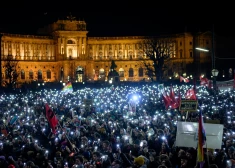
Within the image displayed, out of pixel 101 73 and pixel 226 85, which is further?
pixel 101 73

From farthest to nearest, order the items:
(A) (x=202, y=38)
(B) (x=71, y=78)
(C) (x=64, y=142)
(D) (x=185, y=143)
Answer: (A) (x=202, y=38)
(B) (x=71, y=78)
(C) (x=64, y=142)
(D) (x=185, y=143)

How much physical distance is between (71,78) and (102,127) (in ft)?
266

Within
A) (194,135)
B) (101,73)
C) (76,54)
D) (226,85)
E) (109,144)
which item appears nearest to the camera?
(194,135)

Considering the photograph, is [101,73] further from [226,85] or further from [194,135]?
[194,135]

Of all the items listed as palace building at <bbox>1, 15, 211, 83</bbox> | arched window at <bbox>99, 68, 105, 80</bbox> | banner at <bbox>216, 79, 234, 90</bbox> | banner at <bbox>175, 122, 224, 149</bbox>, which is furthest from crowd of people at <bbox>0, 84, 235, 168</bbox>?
arched window at <bbox>99, 68, 105, 80</bbox>

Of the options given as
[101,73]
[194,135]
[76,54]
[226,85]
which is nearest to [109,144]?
[194,135]

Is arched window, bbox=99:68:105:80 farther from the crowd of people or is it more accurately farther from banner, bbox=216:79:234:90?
the crowd of people

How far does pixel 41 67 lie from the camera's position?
108m

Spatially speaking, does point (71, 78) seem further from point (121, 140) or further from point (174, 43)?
point (121, 140)

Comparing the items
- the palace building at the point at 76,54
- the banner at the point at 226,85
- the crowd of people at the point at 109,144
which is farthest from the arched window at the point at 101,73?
the crowd of people at the point at 109,144

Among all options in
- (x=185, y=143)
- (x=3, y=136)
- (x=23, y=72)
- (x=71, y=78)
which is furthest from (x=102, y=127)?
(x=23, y=72)

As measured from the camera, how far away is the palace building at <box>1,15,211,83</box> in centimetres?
10500

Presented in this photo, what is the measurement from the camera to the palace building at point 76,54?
105 metres

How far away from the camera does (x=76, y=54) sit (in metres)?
109
